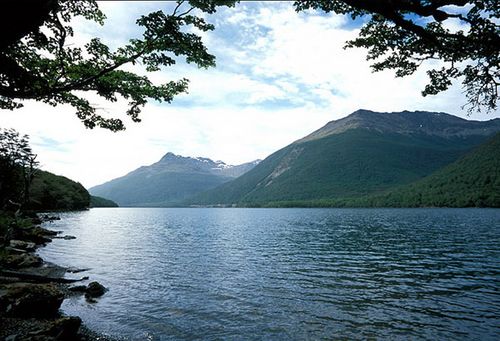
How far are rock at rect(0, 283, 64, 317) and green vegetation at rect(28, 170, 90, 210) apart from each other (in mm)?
104447

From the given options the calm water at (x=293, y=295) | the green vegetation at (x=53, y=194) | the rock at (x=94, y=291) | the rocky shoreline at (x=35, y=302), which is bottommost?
the calm water at (x=293, y=295)

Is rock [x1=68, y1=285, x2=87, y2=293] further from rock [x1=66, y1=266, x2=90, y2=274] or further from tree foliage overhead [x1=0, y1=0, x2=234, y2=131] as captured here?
tree foliage overhead [x1=0, y1=0, x2=234, y2=131]

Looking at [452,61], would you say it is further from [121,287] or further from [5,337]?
[121,287]

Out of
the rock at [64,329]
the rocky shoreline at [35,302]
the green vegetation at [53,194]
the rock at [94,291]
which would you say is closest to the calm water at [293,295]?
the rock at [94,291]

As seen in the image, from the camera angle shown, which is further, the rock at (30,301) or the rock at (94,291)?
the rock at (94,291)

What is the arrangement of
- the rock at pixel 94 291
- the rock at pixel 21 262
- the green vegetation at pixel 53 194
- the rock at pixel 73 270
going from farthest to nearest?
the green vegetation at pixel 53 194
the rock at pixel 73 270
the rock at pixel 21 262
the rock at pixel 94 291

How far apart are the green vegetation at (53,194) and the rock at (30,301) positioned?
104m

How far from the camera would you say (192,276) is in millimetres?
28094

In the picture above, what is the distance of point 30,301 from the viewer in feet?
50.5

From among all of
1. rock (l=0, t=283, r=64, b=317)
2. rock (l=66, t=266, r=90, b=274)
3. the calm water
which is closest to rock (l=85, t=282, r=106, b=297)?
the calm water

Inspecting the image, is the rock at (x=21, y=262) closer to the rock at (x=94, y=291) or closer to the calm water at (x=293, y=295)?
the calm water at (x=293, y=295)

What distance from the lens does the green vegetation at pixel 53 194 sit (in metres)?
111

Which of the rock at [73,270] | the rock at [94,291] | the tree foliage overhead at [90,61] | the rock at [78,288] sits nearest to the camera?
the tree foliage overhead at [90,61]

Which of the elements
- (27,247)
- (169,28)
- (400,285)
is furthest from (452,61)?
(27,247)
